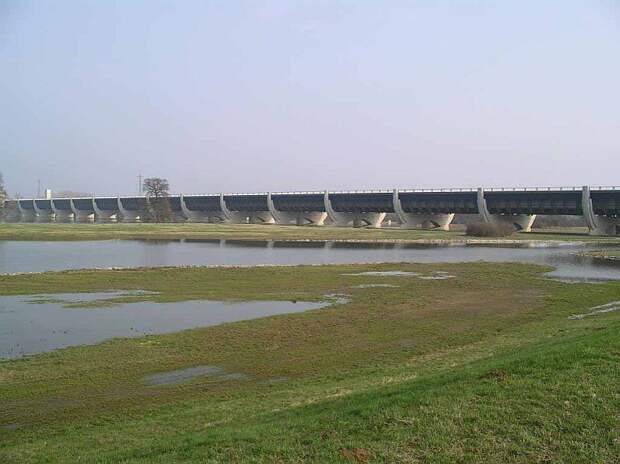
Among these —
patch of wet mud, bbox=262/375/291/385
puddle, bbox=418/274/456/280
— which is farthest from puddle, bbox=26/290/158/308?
puddle, bbox=418/274/456/280

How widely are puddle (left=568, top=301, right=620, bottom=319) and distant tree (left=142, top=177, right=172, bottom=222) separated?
114 meters

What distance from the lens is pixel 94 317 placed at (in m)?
20.2

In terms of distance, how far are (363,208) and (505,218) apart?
97.0 ft

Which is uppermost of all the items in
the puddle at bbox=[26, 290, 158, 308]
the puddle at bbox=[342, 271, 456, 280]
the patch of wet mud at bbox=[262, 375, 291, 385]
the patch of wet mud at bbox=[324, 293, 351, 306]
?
the patch of wet mud at bbox=[262, 375, 291, 385]

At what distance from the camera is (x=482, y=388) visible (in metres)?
8.62

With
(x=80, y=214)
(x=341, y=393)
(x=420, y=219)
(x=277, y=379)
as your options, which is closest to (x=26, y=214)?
(x=80, y=214)

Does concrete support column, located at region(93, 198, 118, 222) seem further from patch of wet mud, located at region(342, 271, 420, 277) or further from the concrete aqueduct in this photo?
patch of wet mud, located at region(342, 271, 420, 277)

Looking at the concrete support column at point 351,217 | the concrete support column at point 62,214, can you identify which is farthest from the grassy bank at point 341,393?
the concrete support column at point 62,214

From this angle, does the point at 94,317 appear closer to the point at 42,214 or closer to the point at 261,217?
the point at 261,217

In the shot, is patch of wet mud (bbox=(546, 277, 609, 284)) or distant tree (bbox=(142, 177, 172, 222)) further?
distant tree (bbox=(142, 177, 172, 222))

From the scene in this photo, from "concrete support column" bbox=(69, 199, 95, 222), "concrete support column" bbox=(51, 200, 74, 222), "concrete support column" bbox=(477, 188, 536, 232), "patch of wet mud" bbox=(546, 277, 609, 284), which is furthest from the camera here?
"concrete support column" bbox=(51, 200, 74, 222)

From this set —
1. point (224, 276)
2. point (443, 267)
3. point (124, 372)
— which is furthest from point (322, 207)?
point (124, 372)

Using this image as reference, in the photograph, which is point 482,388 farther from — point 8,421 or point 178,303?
point 178,303

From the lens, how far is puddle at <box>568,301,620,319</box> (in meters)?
21.2
